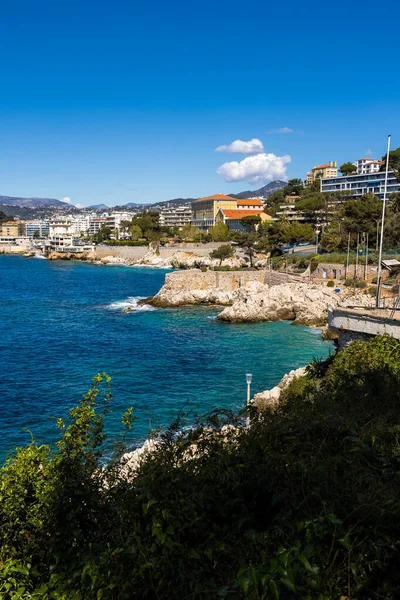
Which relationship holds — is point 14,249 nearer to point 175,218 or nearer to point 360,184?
point 175,218

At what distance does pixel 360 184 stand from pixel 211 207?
45.4 meters

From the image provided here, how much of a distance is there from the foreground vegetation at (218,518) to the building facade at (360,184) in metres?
113

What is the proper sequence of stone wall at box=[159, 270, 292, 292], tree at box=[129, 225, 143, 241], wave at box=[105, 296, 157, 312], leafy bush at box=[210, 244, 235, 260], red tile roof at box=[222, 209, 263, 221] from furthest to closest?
red tile roof at box=[222, 209, 263, 221] < tree at box=[129, 225, 143, 241] < leafy bush at box=[210, 244, 235, 260] < stone wall at box=[159, 270, 292, 292] < wave at box=[105, 296, 157, 312]

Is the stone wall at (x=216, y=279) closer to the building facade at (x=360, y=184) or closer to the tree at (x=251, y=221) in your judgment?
the tree at (x=251, y=221)

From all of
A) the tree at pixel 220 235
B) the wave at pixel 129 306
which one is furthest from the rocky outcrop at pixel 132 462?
the tree at pixel 220 235

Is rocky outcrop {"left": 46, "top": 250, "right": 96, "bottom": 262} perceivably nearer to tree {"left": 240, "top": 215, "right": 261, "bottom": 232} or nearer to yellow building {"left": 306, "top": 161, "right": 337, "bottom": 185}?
tree {"left": 240, "top": 215, "right": 261, "bottom": 232}

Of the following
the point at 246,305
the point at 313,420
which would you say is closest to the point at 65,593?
the point at 313,420

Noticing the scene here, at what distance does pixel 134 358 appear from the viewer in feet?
92.4

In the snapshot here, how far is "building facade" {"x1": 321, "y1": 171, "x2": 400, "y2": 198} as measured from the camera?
115194 mm

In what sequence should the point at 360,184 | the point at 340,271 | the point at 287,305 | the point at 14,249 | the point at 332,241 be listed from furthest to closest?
the point at 14,249 → the point at 360,184 → the point at 332,241 → the point at 340,271 → the point at 287,305

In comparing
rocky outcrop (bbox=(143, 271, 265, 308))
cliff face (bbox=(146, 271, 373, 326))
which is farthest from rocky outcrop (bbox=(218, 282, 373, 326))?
rocky outcrop (bbox=(143, 271, 265, 308))

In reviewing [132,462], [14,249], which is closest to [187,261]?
[132,462]

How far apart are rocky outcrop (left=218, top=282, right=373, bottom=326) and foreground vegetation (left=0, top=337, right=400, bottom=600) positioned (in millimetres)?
30507

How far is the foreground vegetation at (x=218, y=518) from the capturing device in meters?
4.13
